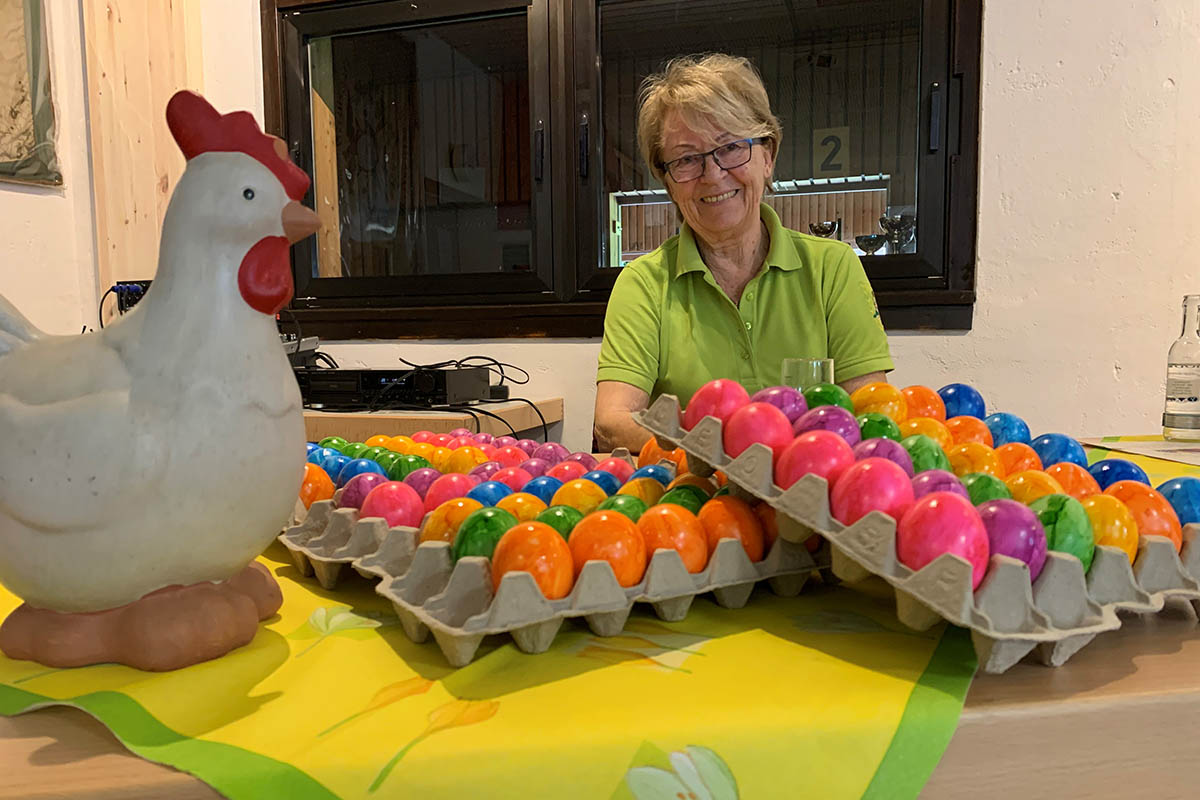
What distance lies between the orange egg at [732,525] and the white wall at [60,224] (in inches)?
91.3

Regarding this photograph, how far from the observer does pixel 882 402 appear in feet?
2.24

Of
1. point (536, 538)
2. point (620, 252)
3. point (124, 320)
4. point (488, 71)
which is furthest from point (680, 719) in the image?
point (488, 71)

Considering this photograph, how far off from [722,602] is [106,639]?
41 cm

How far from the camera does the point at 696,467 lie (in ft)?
2.15

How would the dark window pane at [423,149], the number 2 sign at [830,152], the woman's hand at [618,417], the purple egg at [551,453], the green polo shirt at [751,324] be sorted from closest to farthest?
1. the purple egg at [551,453]
2. the woman's hand at [618,417]
3. the green polo shirt at [751,324]
4. the number 2 sign at [830,152]
5. the dark window pane at [423,149]

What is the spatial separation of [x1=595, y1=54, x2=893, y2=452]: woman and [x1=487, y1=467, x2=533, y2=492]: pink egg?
753 millimetres

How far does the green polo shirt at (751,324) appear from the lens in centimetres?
156

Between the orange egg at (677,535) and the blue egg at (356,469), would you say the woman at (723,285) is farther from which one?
the orange egg at (677,535)

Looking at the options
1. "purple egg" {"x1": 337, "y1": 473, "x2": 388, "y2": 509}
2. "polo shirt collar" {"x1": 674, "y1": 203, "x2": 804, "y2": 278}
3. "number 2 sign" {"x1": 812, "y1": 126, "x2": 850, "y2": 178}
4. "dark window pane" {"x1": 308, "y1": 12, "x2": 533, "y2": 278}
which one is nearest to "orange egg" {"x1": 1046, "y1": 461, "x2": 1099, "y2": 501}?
"purple egg" {"x1": 337, "y1": 473, "x2": 388, "y2": 509}

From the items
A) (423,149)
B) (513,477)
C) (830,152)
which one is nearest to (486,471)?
(513,477)

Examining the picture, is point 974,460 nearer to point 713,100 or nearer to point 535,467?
point 535,467

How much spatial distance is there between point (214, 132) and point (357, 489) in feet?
1.04

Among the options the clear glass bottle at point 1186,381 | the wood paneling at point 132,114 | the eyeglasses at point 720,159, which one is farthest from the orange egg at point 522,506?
the wood paneling at point 132,114

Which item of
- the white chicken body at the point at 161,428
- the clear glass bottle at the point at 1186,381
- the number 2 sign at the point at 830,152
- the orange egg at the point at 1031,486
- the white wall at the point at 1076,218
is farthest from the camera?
the number 2 sign at the point at 830,152
